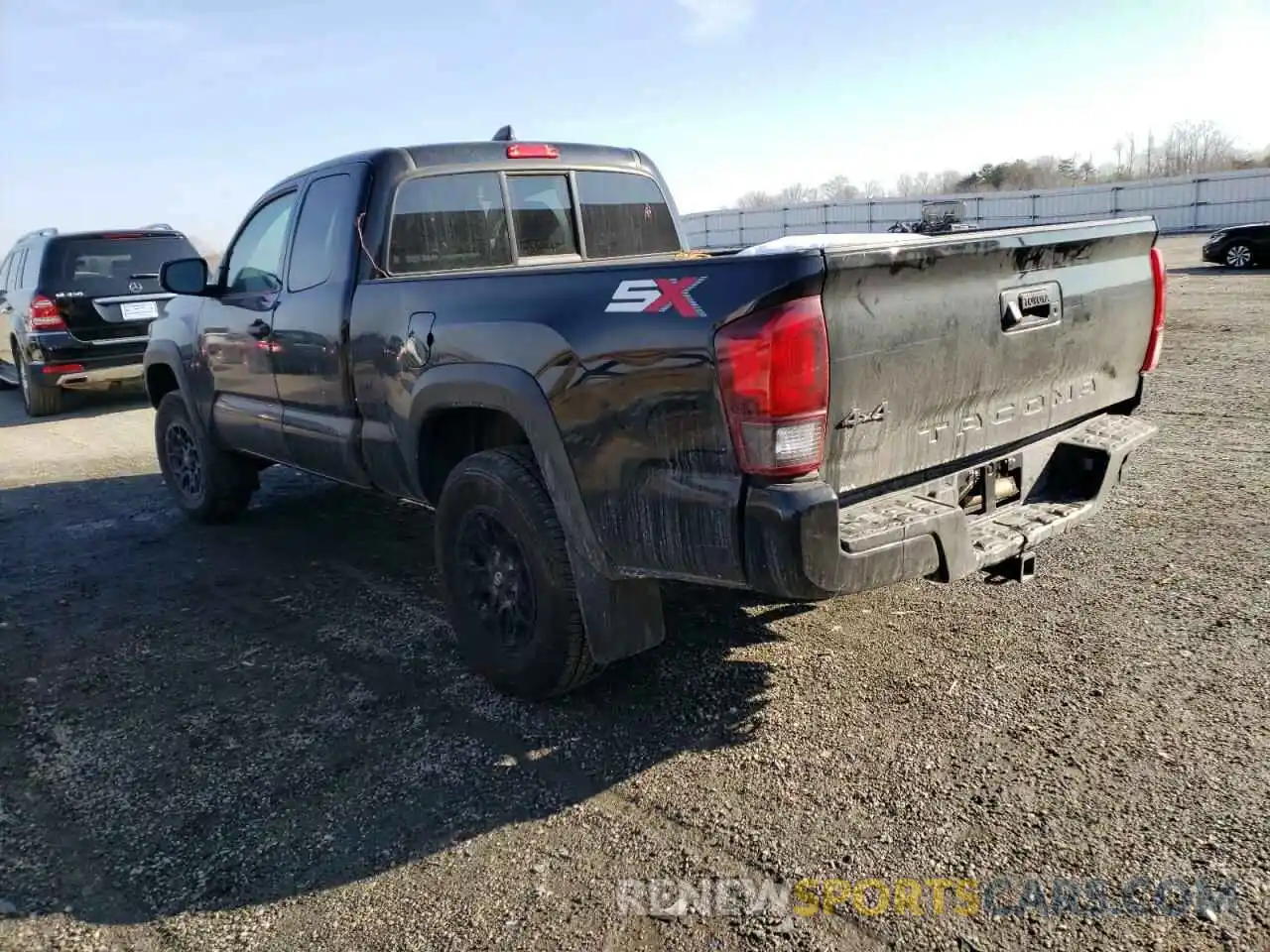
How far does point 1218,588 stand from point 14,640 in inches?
217

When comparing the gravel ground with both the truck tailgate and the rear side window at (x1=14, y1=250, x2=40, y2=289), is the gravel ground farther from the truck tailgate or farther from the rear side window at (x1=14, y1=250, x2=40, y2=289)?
the rear side window at (x1=14, y1=250, x2=40, y2=289)

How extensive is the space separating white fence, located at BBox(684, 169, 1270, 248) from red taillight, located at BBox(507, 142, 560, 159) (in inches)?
1023

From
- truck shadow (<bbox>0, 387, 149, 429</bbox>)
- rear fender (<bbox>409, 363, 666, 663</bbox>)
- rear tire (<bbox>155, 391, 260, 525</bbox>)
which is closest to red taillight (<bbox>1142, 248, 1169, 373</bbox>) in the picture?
rear fender (<bbox>409, 363, 666, 663</bbox>)

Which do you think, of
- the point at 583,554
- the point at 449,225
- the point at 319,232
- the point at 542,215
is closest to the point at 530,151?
the point at 542,215

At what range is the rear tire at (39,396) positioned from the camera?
35.8 feet

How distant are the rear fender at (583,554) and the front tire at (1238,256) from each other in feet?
62.4

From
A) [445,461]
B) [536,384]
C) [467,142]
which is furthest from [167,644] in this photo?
[467,142]

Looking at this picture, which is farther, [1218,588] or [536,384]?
[1218,588]

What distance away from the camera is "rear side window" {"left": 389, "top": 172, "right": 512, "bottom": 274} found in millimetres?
4285

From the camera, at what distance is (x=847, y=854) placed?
2619mm

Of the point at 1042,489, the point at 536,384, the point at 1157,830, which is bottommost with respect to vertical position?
the point at 1157,830

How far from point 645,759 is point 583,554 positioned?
2.34 ft

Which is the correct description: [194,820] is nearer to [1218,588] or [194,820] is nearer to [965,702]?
[965,702]

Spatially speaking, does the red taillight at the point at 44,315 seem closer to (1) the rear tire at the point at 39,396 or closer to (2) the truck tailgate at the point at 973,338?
(1) the rear tire at the point at 39,396
